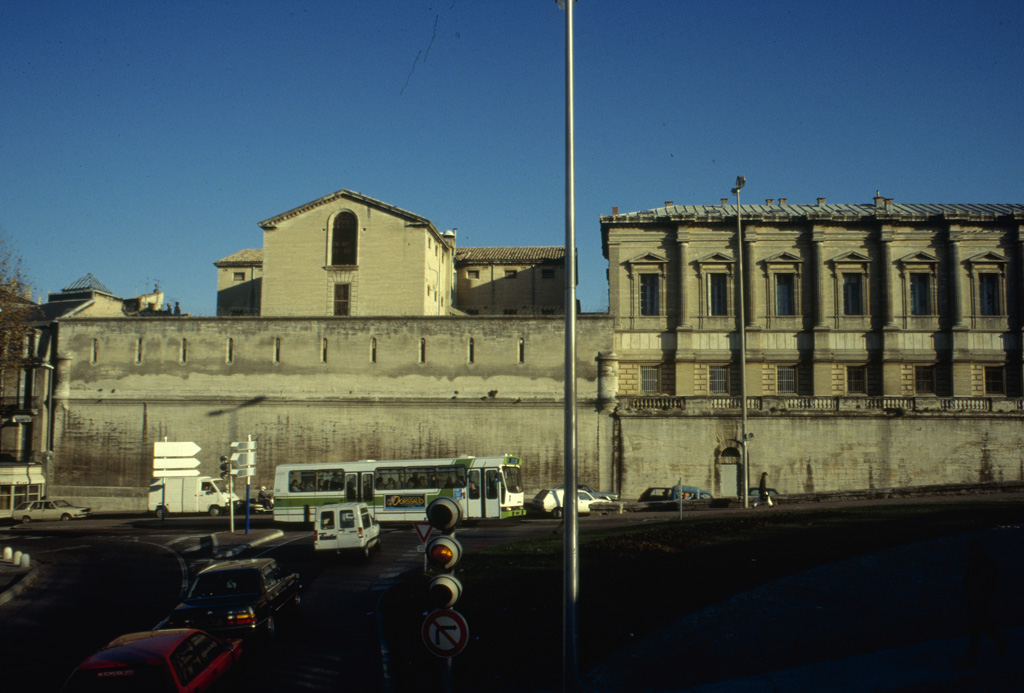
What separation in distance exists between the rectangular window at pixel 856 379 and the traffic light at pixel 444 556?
43.3 metres

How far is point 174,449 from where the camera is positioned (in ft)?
138

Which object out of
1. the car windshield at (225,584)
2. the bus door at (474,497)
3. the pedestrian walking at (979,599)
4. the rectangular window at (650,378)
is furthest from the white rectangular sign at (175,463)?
the pedestrian walking at (979,599)

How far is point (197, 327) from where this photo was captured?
1827 inches

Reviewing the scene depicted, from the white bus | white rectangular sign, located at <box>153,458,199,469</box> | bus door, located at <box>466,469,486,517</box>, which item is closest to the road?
bus door, located at <box>466,469,486,517</box>

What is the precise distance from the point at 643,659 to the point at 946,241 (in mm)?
43693

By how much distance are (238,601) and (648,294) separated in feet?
122

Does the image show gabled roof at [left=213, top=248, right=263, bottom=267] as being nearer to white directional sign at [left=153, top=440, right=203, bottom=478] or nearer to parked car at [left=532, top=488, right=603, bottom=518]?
white directional sign at [left=153, top=440, right=203, bottom=478]

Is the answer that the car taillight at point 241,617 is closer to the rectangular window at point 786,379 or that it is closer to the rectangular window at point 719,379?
the rectangular window at point 719,379

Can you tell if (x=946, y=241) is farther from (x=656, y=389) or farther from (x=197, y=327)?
(x=197, y=327)

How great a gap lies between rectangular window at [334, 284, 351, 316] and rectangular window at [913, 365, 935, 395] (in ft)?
114

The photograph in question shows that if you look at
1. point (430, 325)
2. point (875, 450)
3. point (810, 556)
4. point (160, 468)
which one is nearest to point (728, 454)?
point (875, 450)

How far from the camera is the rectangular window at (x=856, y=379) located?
154 ft

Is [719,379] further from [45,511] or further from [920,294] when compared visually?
[45,511]

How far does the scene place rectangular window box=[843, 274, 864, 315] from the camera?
156ft
